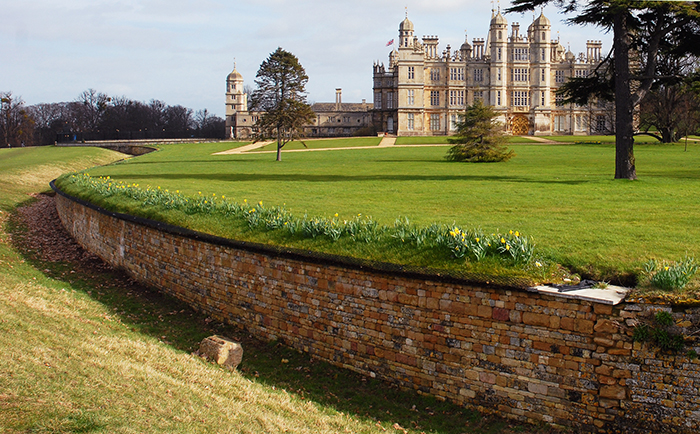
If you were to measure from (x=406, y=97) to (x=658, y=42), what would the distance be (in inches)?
2059

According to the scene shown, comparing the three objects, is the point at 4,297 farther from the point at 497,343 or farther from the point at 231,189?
the point at 231,189

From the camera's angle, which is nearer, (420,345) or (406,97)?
(420,345)

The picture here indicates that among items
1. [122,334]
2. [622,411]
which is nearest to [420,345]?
[622,411]

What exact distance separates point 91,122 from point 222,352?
100030 millimetres

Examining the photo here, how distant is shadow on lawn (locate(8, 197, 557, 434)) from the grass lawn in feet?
6.85

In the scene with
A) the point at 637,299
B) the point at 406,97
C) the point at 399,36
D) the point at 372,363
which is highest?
the point at 399,36

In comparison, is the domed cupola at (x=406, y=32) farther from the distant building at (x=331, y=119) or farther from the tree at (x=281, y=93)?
the tree at (x=281, y=93)

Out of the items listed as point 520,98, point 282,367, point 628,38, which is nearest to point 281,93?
point 628,38

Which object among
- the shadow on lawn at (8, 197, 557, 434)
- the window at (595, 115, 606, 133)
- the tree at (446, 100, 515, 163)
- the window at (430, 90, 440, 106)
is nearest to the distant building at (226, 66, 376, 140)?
the window at (430, 90, 440, 106)

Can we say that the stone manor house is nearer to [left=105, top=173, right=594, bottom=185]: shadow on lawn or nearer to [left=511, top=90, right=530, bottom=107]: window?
[left=511, top=90, right=530, bottom=107]: window

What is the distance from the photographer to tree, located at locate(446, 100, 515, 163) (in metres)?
30.9

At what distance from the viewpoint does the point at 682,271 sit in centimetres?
727

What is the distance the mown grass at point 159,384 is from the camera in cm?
644

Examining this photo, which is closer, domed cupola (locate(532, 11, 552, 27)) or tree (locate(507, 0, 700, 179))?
tree (locate(507, 0, 700, 179))
